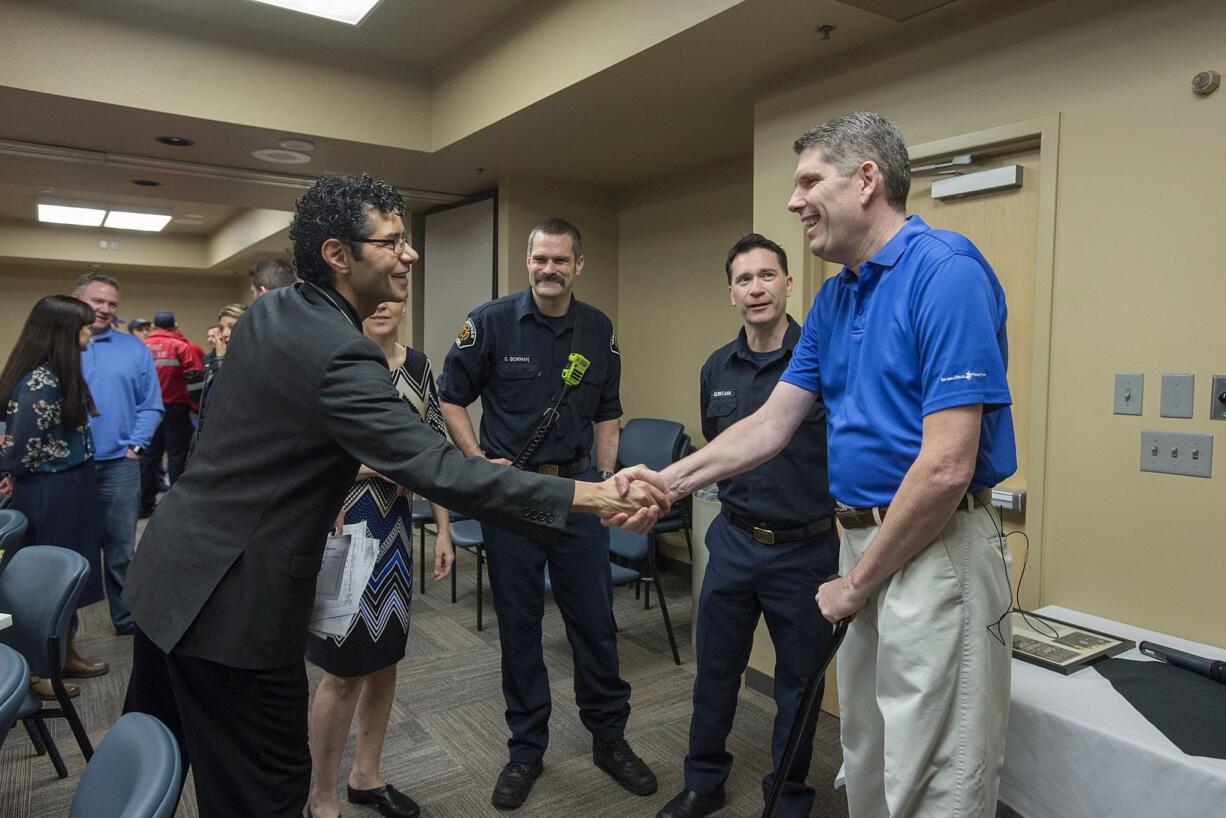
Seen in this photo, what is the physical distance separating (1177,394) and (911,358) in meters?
1.26

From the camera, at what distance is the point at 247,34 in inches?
158

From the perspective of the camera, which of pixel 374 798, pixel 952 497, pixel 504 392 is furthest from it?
pixel 504 392

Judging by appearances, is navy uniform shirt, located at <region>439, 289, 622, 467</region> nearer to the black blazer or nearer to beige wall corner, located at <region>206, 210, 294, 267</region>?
the black blazer

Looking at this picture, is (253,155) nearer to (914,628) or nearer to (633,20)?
(633,20)

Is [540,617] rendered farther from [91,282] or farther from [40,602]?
[91,282]

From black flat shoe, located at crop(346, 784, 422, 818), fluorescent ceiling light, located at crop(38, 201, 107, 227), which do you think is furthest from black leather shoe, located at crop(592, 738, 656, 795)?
fluorescent ceiling light, located at crop(38, 201, 107, 227)

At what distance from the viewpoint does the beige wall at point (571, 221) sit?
17.1ft

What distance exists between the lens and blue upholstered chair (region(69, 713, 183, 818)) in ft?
3.11

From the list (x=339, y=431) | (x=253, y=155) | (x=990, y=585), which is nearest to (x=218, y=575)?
(x=339, y=431)

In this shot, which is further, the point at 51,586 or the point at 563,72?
the point at 563,72

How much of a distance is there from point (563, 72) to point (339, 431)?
2650 millimetres

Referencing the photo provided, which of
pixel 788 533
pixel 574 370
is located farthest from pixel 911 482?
pixel 574 370

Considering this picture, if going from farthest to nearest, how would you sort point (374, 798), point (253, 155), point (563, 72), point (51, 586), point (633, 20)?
point (253, 155), point (563, 72), point (633, 20), point (374, 798), point (51, 586)

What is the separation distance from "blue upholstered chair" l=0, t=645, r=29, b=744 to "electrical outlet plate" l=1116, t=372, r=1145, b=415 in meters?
2.70
